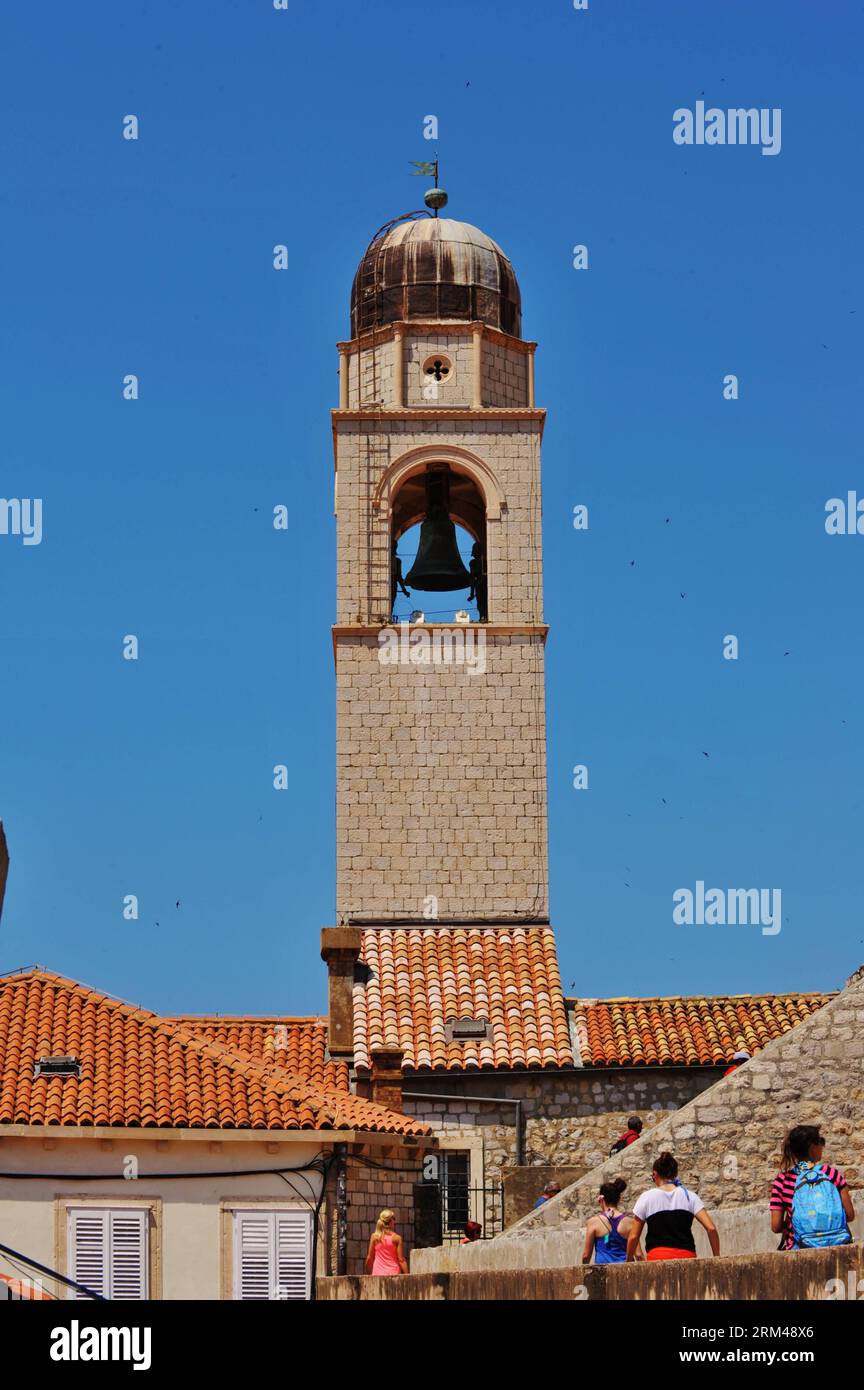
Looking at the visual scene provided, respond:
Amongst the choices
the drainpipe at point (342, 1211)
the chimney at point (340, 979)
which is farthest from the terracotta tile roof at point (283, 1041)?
the drainpipe at point (342, 1211)

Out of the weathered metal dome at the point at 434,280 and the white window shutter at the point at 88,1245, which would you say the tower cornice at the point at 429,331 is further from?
the white window shutter at the point at 88,1245

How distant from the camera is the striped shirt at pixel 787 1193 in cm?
1184

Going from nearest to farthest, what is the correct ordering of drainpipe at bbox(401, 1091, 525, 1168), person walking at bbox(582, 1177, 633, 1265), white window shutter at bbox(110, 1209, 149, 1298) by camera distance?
person walking at bbox(582, 1177, 633, 1265), white window shutter at bbox(110, 1209, 149, 1298), drainpipe at bbox(401, 1091, 525, 1168)

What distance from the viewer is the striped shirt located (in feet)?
38.8

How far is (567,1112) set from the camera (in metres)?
30.9

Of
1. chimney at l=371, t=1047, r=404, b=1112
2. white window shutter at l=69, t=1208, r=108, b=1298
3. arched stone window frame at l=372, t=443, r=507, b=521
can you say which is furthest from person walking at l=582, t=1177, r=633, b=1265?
arched stone window frame at l=372, t=443, r=507, b=521

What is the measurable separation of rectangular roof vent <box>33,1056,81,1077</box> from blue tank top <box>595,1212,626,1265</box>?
14173 mm

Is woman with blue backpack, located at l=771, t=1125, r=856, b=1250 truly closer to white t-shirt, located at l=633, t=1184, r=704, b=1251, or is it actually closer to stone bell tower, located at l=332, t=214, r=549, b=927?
white t-shirt, located at l=633, t=1184, r=704, b=1251

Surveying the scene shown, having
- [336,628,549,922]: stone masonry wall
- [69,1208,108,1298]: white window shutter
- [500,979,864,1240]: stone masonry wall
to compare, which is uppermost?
[336,628,549,922]: stone masonry wall

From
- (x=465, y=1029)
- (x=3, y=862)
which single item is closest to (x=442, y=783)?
(x=465, y=1029)

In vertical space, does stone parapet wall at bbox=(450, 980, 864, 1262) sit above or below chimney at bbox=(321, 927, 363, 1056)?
below

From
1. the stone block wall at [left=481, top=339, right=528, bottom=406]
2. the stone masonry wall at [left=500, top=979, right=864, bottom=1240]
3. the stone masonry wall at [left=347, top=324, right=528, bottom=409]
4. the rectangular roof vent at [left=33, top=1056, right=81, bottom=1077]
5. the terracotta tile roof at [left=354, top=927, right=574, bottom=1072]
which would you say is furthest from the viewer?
the stone block wall at [left=481, top=339, right=528, bottom=406]
